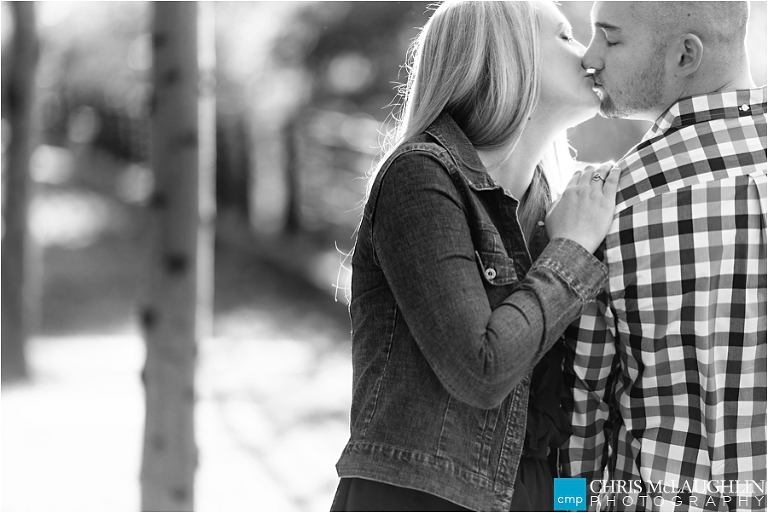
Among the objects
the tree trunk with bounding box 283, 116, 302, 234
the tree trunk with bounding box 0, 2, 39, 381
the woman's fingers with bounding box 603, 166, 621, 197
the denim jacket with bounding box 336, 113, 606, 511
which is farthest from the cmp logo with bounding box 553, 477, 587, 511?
the tree trunk with bounding box 283, 116, 302, 234

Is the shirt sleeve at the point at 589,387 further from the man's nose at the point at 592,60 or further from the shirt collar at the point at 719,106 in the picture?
the man's nose at the point at 592,60

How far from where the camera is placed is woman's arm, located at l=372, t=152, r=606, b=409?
1.37 m

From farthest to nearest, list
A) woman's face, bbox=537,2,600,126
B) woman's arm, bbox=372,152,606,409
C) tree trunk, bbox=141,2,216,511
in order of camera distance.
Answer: tree trunk, bbox=141,2,216,511, woman's face, bbox=537,2,600,126, woman's arm, bbox=372,152,606,409

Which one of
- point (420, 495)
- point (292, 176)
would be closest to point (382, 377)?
point (420, 495)

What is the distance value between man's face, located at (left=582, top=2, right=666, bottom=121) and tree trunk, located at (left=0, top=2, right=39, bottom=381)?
485 centimetres

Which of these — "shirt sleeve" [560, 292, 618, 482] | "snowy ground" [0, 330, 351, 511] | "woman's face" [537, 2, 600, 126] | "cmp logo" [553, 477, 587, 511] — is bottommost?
"snowy ground" [0, 330, 351, 511]

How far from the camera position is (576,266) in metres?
1.49

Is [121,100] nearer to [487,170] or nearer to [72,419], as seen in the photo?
[72,419]

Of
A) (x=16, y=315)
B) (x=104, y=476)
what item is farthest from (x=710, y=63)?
(x=16, y=315)

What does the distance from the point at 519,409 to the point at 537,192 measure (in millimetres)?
536

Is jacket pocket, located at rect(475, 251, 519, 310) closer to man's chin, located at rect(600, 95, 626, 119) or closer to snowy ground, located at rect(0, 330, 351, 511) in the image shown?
man's chin, located at rect(600, 95, 626, 119)

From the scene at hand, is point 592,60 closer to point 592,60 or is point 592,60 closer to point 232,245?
point 592,60

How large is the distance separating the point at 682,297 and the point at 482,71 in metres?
0.60

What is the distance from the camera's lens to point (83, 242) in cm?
985
